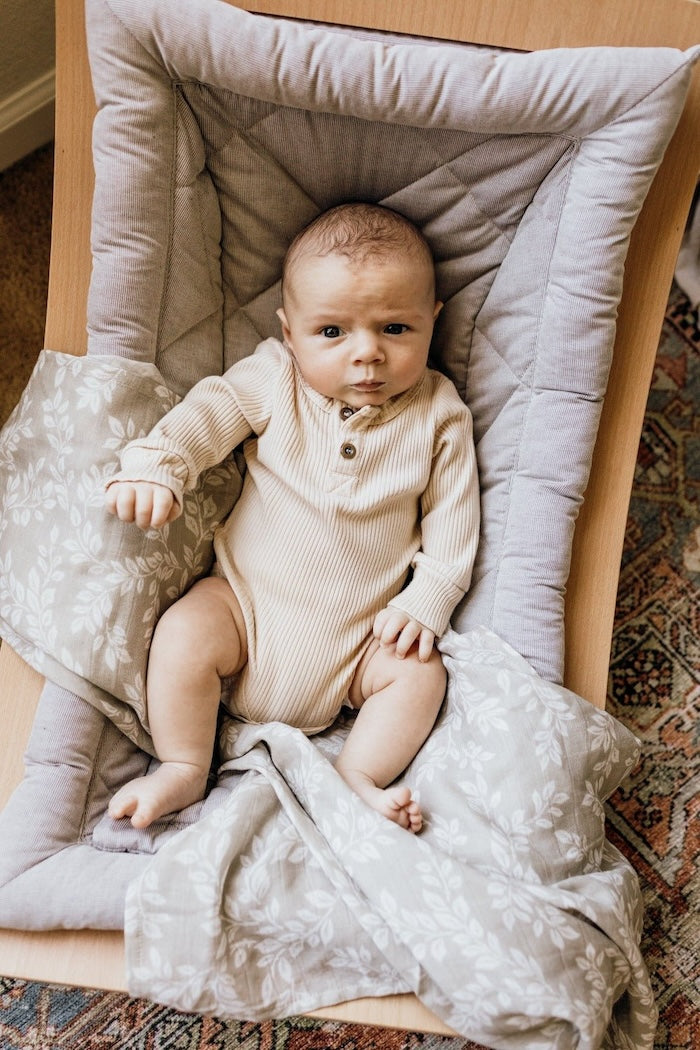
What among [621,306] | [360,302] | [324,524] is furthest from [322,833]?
[621,306]

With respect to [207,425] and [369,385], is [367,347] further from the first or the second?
[207,425]

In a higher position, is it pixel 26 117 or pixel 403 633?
pixel 26 117

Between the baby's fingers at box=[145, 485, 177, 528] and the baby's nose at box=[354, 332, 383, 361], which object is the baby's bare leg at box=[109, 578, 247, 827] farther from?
the baby's nose at box=[354, 332, 383, 361]

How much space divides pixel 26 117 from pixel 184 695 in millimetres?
1005

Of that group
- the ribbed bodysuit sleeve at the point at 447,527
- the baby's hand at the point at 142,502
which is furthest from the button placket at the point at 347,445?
the baby's hand at the point at 142,502

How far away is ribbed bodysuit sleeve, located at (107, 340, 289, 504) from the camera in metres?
0.98

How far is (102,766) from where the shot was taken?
1.01 meters

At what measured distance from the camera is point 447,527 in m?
1.10

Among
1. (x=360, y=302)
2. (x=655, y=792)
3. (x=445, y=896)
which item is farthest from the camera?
(x=655, y=792)

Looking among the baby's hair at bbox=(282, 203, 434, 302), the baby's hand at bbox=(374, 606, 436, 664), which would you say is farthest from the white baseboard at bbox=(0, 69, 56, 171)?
the baby's hand at bbox=(374, 606, 436, 664)

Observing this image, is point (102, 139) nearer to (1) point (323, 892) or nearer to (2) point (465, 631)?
(2) point (465, 631)

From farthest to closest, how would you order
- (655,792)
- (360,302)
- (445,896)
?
(655,792) → (360,302) → (445,896)

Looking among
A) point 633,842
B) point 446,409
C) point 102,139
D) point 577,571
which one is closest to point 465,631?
point 577,571

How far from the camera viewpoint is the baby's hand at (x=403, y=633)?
1.07m
